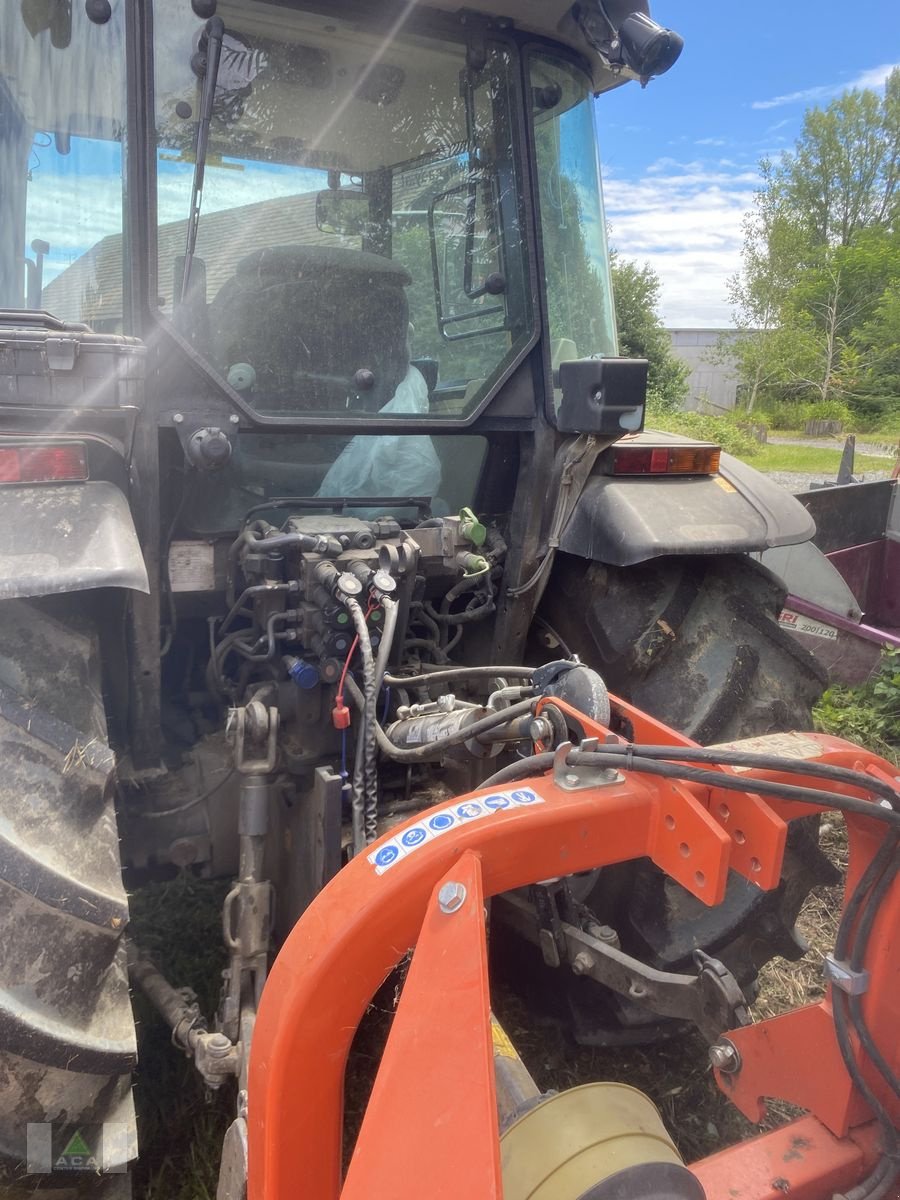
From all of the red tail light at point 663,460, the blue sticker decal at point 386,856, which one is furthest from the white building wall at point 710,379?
the blue sticker decal at point 386,856

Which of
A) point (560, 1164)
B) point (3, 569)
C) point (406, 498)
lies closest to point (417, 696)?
point (406, 498)

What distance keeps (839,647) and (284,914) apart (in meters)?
2.96

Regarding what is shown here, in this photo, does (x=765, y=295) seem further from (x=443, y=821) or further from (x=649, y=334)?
(x=443, y=821)

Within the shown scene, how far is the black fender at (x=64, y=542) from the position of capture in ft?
4.99

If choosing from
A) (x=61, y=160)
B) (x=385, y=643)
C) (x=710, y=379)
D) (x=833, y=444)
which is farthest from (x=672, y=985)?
(x=710, y=379)

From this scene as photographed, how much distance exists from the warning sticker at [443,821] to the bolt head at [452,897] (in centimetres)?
7

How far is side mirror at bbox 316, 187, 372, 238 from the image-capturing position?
7.43 ft

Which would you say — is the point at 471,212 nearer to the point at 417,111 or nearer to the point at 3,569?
the point at 417,111

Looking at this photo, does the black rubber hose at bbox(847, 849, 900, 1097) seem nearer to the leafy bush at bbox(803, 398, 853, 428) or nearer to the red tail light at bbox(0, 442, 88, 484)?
the red tail light at bbox(0, 442, 88, 484)

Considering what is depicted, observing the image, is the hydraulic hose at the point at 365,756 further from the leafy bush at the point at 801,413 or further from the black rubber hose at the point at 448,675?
the leafy bush at the point at 801,413

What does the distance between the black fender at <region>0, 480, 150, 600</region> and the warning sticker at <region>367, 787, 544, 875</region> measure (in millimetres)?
637

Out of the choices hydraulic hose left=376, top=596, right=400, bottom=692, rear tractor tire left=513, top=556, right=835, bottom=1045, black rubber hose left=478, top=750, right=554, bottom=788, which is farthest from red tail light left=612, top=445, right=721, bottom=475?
black rubber hose left=478, top=750, right=554, bottom=788

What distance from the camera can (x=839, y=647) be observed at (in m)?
4.17

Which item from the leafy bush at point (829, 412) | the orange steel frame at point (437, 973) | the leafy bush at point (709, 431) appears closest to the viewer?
the orange steel frame at point (437, 973)
